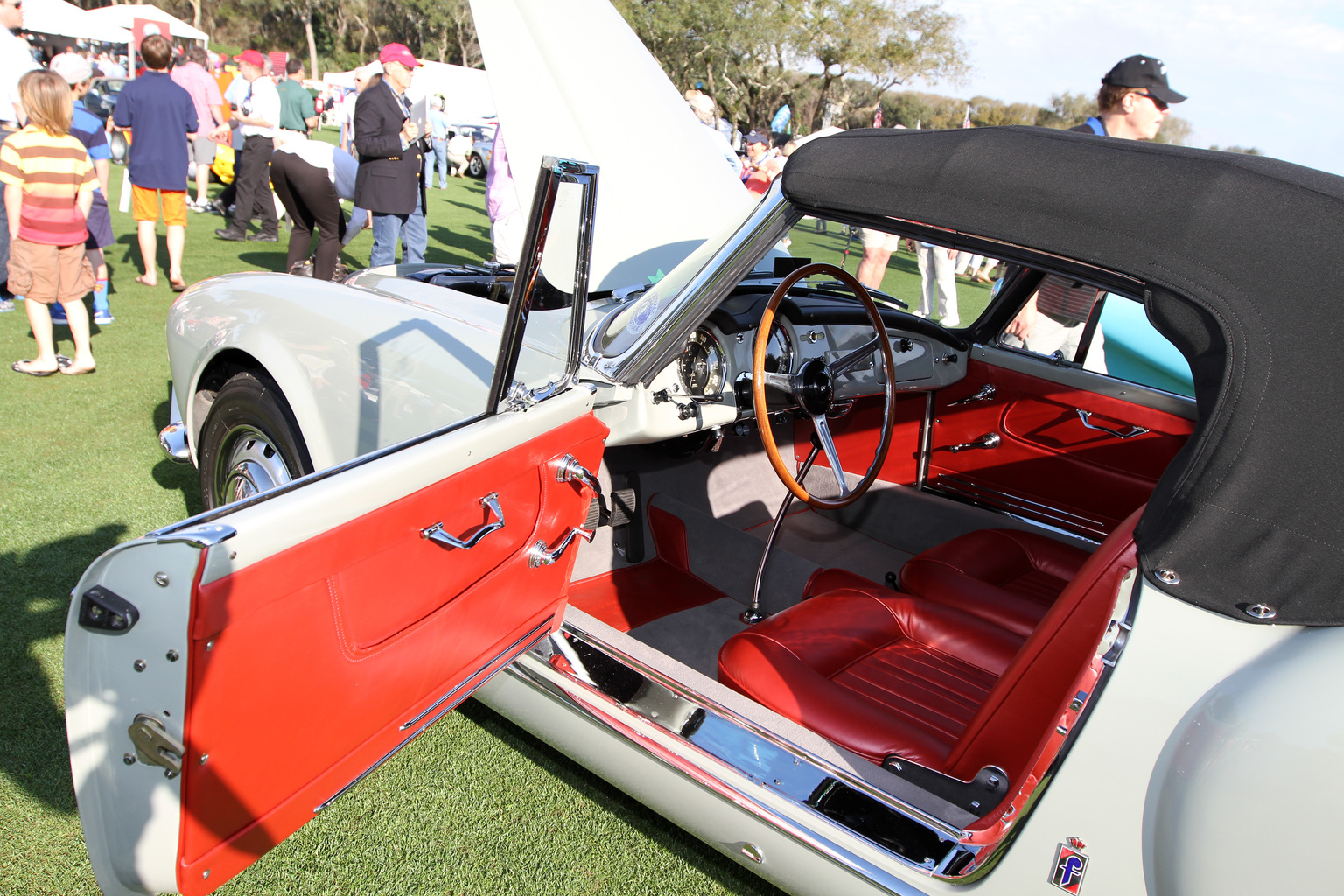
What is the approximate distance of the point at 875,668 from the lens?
2.21m

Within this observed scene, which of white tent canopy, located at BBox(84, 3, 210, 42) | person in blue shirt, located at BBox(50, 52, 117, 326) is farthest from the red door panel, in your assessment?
white tent canopy, located at BBox(84, 3, 210, 42)

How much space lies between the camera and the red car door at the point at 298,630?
1240 millimetres

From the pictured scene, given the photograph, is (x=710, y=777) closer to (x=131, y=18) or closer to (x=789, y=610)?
(x=789, y=610)

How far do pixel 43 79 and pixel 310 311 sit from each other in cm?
338

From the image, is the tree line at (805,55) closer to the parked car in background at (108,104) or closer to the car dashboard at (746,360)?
the parked car in background at (108,104)

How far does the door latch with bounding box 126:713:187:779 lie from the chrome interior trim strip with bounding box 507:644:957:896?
87 centimetres

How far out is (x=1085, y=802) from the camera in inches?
52.4

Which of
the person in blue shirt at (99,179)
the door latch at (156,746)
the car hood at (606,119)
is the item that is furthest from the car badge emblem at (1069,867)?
the person in blue shirt at (99,179)

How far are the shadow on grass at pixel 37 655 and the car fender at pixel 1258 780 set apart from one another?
2.45 m

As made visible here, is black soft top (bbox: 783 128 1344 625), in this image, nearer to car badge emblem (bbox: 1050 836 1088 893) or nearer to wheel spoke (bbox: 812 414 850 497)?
car badge emblem (bbox: 1050 836 1088 893)

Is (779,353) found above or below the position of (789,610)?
above

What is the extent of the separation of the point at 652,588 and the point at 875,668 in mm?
1099

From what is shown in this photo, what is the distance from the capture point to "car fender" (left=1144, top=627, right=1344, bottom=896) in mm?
1155

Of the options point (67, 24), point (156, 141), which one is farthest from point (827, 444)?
point (67, 24)
